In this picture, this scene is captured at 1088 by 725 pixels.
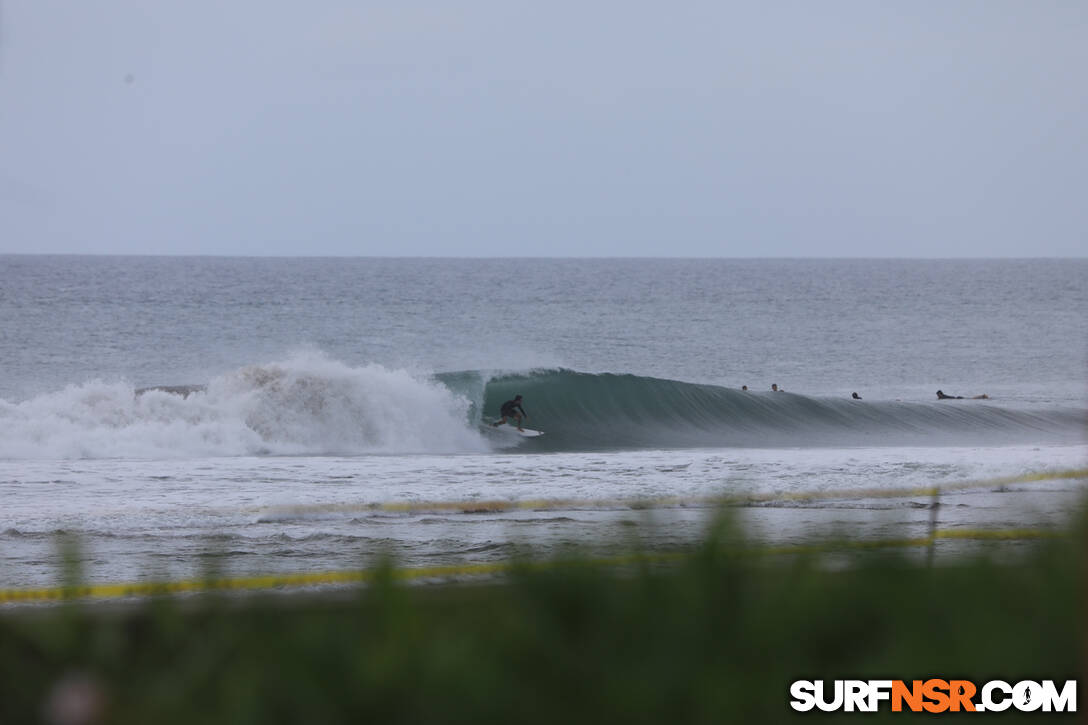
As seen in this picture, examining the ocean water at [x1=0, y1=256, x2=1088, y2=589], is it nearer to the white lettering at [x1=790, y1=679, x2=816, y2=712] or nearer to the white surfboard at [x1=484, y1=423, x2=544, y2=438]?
the white surfboard at [x1=484, y1=423, x2=544, y2=438]

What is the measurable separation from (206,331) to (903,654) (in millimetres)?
55444

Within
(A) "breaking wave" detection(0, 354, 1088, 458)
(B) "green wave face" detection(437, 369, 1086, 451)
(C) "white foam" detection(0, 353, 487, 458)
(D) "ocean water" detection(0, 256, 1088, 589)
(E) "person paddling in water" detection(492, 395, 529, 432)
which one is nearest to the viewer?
(D) "ocean water" detection(0, 256, 1088, 589)

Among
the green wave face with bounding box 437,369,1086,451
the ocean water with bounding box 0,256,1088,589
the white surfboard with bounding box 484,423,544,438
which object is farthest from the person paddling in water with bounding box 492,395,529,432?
the green wave face with bounding box 437,369,1086,451

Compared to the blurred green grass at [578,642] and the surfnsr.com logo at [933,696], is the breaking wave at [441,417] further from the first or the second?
the surfnsr.com logo at [933,696]

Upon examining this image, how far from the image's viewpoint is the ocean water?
9430 mm

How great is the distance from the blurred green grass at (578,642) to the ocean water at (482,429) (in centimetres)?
13

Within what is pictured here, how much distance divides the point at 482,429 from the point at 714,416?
5.85 m

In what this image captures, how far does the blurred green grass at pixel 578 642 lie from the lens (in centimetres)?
139

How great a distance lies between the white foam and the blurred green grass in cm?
1765

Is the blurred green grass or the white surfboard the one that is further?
the white surfboard

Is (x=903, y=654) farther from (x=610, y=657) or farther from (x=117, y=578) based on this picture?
(x=117, y=578)

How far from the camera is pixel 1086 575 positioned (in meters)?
1.61

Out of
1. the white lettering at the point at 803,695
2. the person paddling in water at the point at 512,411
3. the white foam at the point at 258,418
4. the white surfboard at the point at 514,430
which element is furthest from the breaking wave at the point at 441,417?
the white lettering at the point at 803,695

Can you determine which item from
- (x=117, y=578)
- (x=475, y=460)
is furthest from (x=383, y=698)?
(x=475, y=460)
